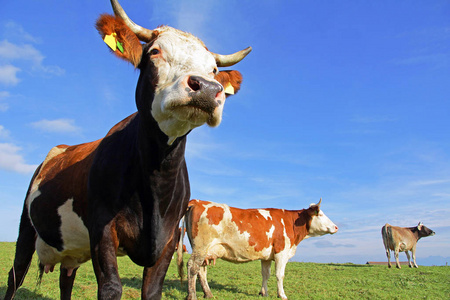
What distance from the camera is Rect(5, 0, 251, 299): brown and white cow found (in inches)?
121

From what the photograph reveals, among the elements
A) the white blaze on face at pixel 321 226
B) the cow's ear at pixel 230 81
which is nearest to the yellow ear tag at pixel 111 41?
the cow's ear at pixel 230 81

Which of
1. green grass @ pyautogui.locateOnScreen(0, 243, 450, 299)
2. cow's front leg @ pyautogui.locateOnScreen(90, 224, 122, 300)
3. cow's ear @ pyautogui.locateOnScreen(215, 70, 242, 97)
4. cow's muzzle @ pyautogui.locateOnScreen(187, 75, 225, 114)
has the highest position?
cow's ear @ pyautogui.locateOnScreen(215, 70, 242, 97)

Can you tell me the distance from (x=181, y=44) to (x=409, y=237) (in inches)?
1017

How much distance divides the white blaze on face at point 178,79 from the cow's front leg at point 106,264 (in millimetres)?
1068

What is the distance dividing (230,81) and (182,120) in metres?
1.60

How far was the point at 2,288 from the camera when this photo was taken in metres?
7.90

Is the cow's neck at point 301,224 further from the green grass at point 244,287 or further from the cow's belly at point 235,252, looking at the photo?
the cow's belly at point 235,252

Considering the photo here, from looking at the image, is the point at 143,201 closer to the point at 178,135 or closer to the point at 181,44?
the point at 178,135

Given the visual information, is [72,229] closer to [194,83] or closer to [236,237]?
[194,83]

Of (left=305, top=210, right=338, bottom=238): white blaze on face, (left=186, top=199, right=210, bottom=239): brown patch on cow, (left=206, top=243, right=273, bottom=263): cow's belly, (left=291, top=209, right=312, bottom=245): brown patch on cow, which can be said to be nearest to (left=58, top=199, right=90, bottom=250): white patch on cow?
(left=186, top=199, right=210, bottom=239): brown patch on cow

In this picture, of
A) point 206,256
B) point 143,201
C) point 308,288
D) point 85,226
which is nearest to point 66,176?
point 85,226

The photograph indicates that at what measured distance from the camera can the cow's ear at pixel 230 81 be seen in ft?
14.4

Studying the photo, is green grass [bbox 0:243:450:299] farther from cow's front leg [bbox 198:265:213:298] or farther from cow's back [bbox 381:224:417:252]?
cow's back [bbox 381:224:417:252]

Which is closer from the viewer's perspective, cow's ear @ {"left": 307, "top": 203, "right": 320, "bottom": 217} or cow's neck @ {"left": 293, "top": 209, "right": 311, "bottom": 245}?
cow's neck @ {"left": 293, "top": 209, "right": 311, "bottom": 245}
